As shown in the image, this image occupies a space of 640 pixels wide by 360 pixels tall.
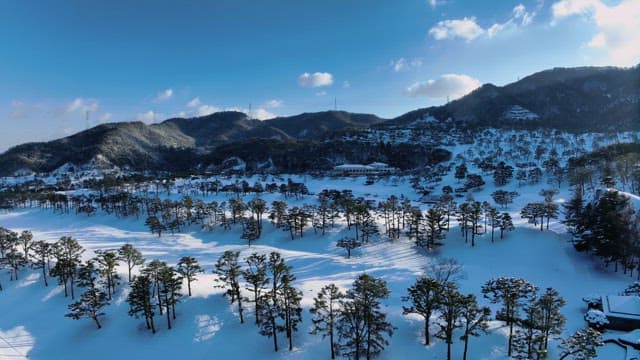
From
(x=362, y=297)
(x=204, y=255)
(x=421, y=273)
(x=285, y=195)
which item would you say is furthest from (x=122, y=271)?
(x=285, y=195)

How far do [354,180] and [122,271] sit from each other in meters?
113

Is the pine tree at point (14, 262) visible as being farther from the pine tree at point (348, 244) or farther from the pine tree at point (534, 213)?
the pine tree at point (534, 213)

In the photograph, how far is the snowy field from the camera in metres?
32.5

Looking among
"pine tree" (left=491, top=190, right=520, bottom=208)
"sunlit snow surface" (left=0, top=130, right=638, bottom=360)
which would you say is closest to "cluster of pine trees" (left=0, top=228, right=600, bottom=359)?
"sunlit snow surface" (left=0, top=130, right=638, bottom=360)

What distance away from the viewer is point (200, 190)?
438ft

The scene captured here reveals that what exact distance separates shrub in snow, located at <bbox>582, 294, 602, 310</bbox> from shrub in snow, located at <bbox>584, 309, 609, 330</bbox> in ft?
6.92

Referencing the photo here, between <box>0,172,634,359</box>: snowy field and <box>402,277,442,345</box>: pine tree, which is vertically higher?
<box>402,277,442,345</box>: pine tree

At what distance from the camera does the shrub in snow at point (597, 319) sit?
32.3 m

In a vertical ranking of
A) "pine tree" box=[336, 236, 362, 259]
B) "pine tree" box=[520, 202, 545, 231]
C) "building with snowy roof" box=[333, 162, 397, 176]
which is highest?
"building with snowy roof" box=[333, 162, 397, 176]

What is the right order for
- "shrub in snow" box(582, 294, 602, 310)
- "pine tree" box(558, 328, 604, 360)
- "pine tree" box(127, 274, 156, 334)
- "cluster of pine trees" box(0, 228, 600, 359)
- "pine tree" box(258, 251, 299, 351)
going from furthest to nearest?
"pine tree" box(127, 274, 156, 334) < "shrub in snow" box(582, 294, 602, 310) < "pine tree" box(258, 251, 299, 351) < "cluster of pine trees" box(0, 228, 600, 359) < "pine tree" box(558, 328, 604, 360)

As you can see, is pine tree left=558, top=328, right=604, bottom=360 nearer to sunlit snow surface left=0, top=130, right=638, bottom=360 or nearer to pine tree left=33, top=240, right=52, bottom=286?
sunlit snow surface left=0, top=130, right=638, bottom=360

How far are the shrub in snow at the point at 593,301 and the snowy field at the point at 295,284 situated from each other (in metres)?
1.09

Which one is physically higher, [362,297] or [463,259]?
[362,297]

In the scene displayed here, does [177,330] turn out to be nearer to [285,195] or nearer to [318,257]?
[318,257]
